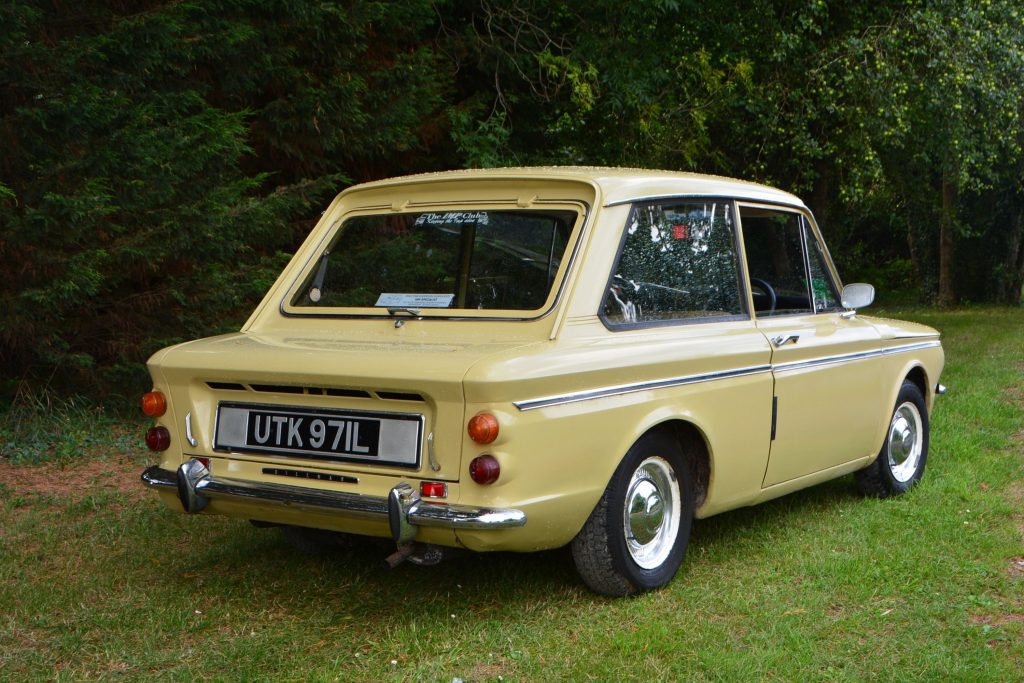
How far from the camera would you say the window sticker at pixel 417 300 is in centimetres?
505

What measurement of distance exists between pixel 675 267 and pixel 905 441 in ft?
8.09

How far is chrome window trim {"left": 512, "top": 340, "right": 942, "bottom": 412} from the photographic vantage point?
13.9ft

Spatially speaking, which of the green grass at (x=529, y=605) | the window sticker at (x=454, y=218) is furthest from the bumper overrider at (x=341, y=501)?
the window sticker at (x=454, y=218)

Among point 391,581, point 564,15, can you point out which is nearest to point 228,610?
point 391,581

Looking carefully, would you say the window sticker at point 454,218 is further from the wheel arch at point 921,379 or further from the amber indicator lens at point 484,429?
the wheel arch at point 921,379

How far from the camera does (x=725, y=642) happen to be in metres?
4.34

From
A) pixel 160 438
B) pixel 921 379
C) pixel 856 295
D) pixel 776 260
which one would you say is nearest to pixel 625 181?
pixel 776 260

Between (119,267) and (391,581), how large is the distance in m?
4.54

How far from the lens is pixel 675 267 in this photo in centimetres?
516

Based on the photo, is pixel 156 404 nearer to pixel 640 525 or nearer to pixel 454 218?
pixel 454 218

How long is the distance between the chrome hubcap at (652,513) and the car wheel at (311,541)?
1.40 m

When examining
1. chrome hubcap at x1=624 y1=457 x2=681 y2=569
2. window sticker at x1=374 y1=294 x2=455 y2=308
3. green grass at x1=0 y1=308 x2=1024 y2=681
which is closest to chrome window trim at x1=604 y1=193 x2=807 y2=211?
window sticker at x1=374 y1=294 x2=455 y2=308

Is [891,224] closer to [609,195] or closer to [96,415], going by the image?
[96,415]

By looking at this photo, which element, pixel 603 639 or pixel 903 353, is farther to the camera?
pixel 903 353
